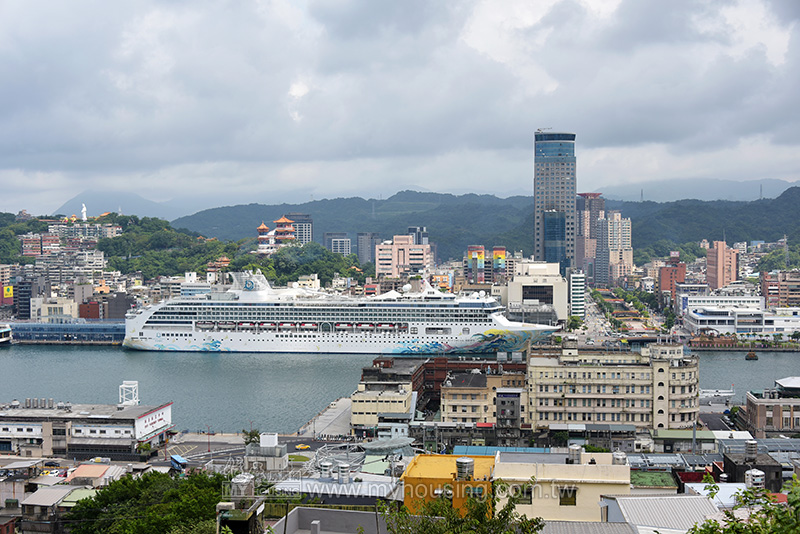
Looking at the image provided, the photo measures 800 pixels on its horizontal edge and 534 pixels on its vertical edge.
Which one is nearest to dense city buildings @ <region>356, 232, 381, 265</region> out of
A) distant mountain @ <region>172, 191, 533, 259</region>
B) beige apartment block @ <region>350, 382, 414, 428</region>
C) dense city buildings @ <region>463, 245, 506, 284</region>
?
distant mountain @ <region>172, 191, 533, 259</region>

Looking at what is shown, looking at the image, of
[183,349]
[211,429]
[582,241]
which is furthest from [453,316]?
[582,241]

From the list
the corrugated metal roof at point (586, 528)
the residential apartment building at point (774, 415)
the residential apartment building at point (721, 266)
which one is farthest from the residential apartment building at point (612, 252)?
the corrugated metal roof at point (586, 528)

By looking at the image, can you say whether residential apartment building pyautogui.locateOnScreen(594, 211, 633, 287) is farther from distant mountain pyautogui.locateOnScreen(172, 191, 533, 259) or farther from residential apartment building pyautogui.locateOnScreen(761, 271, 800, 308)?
distant mountain pyautogui.locateOnScreen(172, 191, 533, 259)

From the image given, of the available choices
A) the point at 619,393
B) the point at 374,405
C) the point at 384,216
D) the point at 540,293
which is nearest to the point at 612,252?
the point at 540,293

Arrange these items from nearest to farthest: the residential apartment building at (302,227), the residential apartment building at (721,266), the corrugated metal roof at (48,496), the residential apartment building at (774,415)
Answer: the corrugated metal roof at (48,496) → the residential apartment building at (774,415) → the residential apartment building at (721,266) → the residential apartment building at (302,227)

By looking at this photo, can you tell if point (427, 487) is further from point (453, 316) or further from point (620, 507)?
point (453, 316)

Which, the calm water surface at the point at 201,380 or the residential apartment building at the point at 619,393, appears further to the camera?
the calm water surface at the point at 201,380

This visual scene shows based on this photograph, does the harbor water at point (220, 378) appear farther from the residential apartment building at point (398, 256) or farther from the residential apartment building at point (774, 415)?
the residential apartment building at point (398, 256)

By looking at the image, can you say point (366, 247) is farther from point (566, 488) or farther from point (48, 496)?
point (566, 488)
